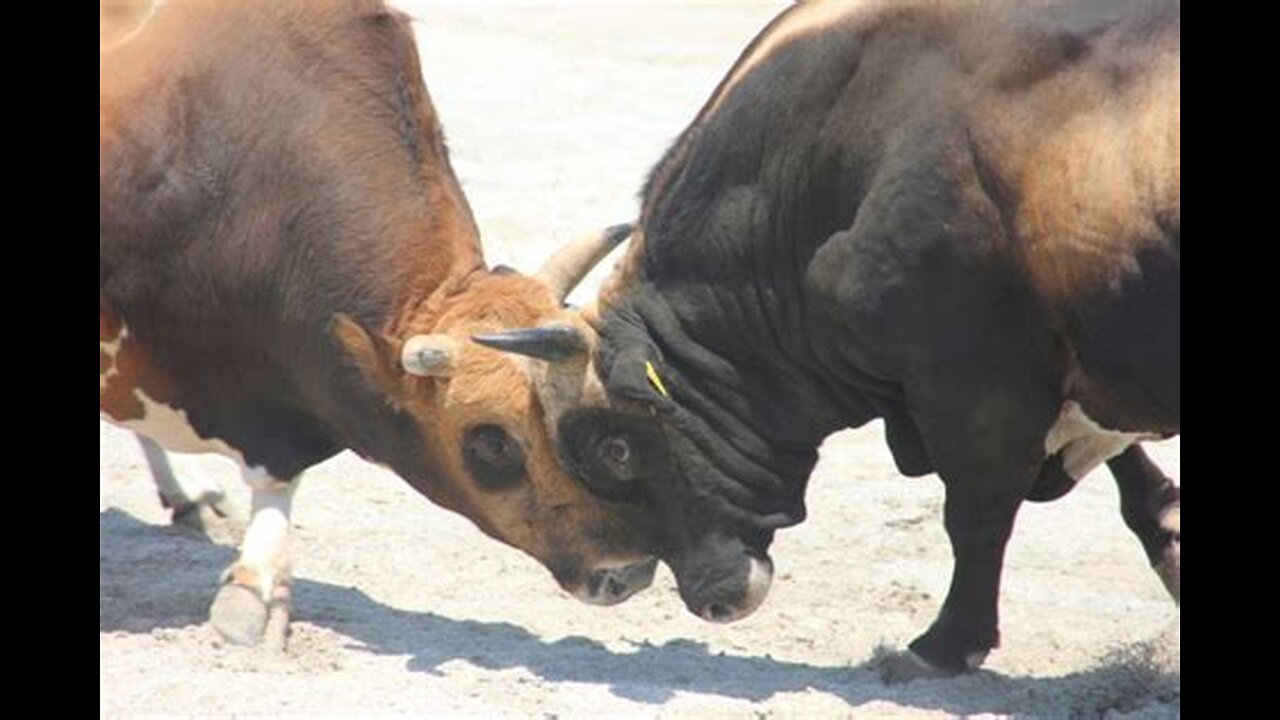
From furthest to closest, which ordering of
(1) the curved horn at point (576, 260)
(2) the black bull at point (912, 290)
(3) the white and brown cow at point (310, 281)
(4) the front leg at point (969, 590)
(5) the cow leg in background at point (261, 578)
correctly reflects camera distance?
1. (1) the curved horn at point (576, 260)
2. (3) the white and brown cow at point (310, 281)
3. (5) the cow leg in background at point (261, 578)
4. (4) the front leg at point (969, 590)
5. (2) the black bull at point (912, 290)

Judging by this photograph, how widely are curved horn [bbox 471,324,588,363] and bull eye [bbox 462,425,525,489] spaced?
313mm

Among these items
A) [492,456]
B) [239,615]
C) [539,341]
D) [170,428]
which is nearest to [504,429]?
[492,456]

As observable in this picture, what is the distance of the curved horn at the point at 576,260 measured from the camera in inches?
328

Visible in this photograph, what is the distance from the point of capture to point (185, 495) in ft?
31.0

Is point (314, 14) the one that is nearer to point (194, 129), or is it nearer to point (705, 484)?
point (194, 129)

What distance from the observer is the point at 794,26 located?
8.06 m

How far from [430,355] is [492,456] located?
16.7 inches

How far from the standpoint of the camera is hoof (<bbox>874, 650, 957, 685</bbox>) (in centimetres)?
780

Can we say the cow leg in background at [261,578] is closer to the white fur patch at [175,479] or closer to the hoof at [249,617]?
the hoof at [249,617]

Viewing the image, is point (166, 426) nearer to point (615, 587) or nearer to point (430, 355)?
point (430, 355)

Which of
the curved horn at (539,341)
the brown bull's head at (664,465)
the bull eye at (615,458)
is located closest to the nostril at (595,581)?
the brown bull's head at (664,465)

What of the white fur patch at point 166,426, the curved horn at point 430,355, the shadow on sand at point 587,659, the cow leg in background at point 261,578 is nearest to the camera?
the shadow on sand at point 587,659

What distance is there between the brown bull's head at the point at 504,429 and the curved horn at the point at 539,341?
0.09 feet

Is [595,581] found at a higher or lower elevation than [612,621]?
higher
